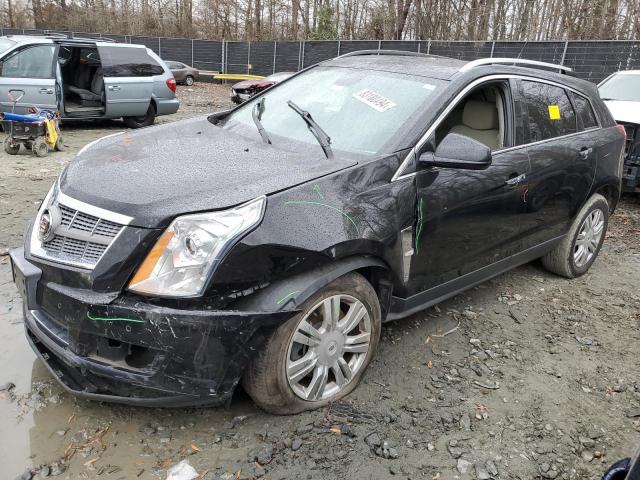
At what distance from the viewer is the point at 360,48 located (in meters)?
22.3

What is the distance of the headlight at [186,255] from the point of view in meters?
2.23

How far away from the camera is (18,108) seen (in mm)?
8891

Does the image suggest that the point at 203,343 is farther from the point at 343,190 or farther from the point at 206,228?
the point at 343,190

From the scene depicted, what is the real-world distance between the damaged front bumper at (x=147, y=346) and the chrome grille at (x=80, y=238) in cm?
15

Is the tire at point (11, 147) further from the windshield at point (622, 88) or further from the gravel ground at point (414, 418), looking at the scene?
the windshield at point (622, 88)

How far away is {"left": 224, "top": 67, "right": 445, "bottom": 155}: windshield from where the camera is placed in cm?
307

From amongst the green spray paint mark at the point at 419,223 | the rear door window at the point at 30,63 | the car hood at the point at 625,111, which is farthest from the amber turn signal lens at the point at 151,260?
the rear door window at the point at 30,63

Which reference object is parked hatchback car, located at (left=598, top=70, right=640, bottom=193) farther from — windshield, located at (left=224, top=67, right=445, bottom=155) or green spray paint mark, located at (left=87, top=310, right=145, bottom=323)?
green spray paint mark, located at (left=87, top=310, right=145, bottom=323)

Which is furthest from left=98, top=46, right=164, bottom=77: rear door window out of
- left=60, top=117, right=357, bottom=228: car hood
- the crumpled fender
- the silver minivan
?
the crumpled fender

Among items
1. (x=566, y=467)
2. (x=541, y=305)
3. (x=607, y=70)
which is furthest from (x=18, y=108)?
(x=607, y=70)

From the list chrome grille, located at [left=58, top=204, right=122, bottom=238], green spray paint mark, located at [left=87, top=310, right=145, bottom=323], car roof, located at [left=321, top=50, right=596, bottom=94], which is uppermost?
car roof, located at [left=321, top=50, right=596, bottom=94]

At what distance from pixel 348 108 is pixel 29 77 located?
8009 mm

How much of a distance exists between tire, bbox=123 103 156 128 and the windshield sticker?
8.78m

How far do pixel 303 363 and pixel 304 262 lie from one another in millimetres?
528
